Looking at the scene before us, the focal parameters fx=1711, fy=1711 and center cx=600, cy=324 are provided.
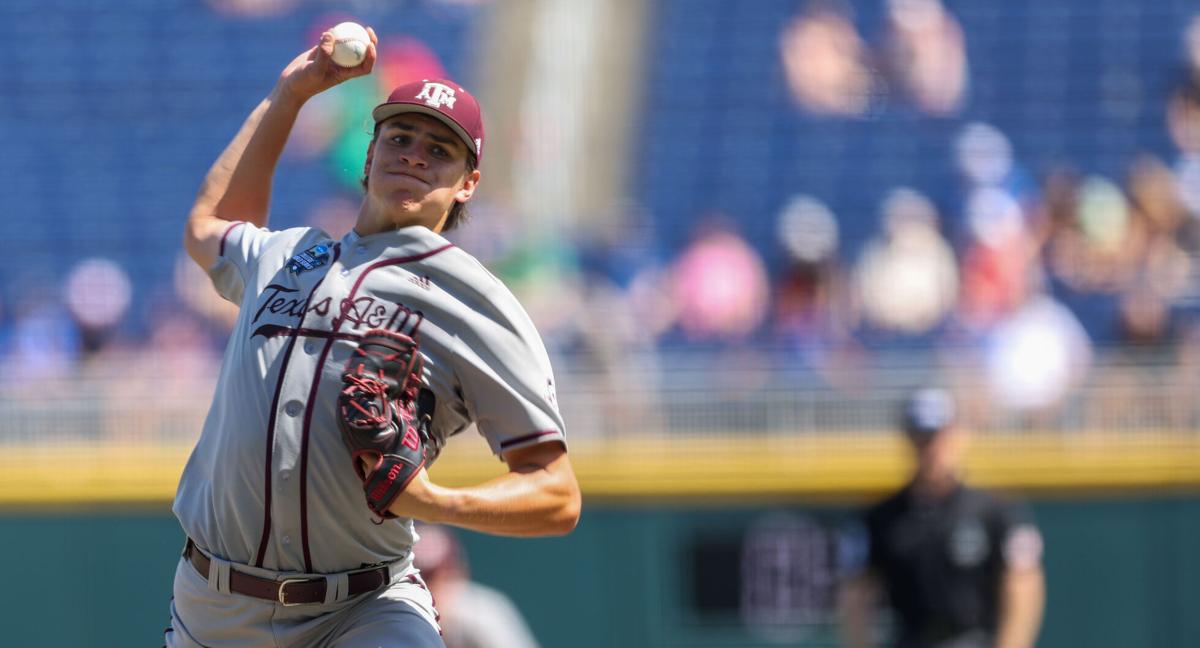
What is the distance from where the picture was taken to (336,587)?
10.8 feet

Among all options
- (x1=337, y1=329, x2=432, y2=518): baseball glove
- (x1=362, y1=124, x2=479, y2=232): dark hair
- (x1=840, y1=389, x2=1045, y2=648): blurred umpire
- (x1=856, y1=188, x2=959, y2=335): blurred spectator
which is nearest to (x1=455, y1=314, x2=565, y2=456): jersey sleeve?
(x1=337, y1=329, x2=432, y2=518): baseball glove

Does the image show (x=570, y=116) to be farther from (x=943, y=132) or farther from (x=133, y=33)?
(x=133, y=33)

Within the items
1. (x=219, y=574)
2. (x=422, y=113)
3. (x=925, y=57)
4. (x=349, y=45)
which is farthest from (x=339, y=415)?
(x=925, y=57)

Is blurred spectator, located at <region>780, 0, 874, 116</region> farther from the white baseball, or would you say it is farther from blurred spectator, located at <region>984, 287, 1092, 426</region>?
the white baseball

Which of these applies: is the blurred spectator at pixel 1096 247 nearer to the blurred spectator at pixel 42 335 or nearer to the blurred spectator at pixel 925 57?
the blurred spectator at pixel 925 57

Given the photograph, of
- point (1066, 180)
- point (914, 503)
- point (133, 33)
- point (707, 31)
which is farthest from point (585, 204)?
point (914, 503)

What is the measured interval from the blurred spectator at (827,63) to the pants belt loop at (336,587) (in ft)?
33.9

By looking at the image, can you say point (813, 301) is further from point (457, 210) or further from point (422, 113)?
point (422, 113)

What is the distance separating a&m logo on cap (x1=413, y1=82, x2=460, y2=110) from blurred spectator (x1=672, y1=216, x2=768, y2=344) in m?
6.98

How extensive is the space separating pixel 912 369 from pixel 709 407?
111cm

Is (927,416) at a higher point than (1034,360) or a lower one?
lower

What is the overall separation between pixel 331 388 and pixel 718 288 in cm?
764

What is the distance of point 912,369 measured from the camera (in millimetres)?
9180

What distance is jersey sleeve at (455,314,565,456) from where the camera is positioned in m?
3.22
